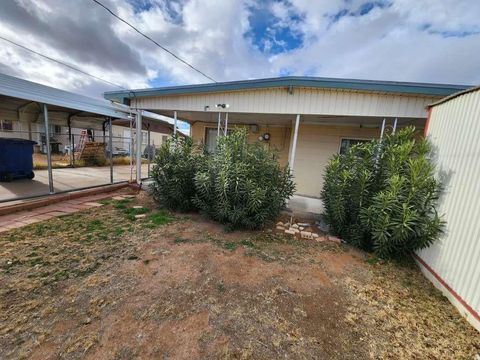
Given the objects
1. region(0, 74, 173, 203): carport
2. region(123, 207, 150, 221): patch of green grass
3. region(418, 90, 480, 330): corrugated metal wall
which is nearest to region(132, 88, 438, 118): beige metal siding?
region(418, 90, 480, 330): corrugated metal wall

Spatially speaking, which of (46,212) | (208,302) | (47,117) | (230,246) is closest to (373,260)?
(230,246)

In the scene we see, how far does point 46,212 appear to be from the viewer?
407cm

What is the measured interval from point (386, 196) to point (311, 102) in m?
2.79

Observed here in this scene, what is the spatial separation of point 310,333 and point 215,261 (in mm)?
1392

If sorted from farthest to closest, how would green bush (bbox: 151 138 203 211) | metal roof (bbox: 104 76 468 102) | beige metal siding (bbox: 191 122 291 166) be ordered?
beige metal siding (bbox: 191 122 291 166) < green bush (bbox: 151 138 203 211) < metal roof (bbox: 104 76 468 102)

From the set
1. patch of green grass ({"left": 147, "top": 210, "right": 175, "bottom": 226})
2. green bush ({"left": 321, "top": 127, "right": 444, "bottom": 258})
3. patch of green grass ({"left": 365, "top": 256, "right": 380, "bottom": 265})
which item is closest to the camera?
green bush ({"left": 321, "top": 127, "right": 444, "bottom": 258})

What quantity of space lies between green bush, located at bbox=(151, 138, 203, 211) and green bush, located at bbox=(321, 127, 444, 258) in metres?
2.81

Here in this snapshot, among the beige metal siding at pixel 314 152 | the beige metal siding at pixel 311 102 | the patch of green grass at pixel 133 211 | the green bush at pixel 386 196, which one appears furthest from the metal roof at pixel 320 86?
the patch of green grass at pixel 133 211

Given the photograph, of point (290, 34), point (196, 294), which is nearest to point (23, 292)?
point (196, 294)

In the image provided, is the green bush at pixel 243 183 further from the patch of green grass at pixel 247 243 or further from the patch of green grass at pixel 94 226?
the patch of green grass at pixel 94 226

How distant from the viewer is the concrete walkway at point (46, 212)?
3463 mm

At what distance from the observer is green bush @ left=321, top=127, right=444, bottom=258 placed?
2645 mm

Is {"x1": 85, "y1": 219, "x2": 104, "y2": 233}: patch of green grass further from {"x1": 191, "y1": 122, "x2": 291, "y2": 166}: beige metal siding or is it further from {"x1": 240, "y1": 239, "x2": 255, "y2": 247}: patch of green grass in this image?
{"x1": 191, "y1": 122, "x2": 291, "y2": 166}: beige metal siding

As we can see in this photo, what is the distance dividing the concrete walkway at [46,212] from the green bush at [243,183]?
9.81 feet
